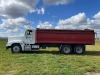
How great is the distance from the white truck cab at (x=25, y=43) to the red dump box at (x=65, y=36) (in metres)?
0.53

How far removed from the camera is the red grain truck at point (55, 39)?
75.7ft

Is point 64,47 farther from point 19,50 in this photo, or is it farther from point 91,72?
point 91,72

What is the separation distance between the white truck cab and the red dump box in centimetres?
53

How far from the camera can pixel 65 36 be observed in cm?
2312

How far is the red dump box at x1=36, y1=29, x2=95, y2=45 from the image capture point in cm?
2305

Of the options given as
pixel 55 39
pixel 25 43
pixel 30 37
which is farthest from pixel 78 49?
pixel 25 43

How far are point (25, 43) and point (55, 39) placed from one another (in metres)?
2.94

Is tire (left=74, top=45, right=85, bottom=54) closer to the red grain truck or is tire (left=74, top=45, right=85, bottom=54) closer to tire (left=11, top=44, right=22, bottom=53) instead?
the red grain truck

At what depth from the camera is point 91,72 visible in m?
12.4

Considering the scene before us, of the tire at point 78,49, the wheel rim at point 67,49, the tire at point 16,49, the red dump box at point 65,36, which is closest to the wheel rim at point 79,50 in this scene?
the tire at point 78,49

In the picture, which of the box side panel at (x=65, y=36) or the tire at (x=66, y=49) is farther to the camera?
the tire at (x=66, y=49)

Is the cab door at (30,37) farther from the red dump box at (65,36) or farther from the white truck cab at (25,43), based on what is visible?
the red dump box at (65,36)

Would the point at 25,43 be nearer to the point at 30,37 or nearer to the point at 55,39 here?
the point at 30,37

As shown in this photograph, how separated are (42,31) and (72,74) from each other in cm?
1209
